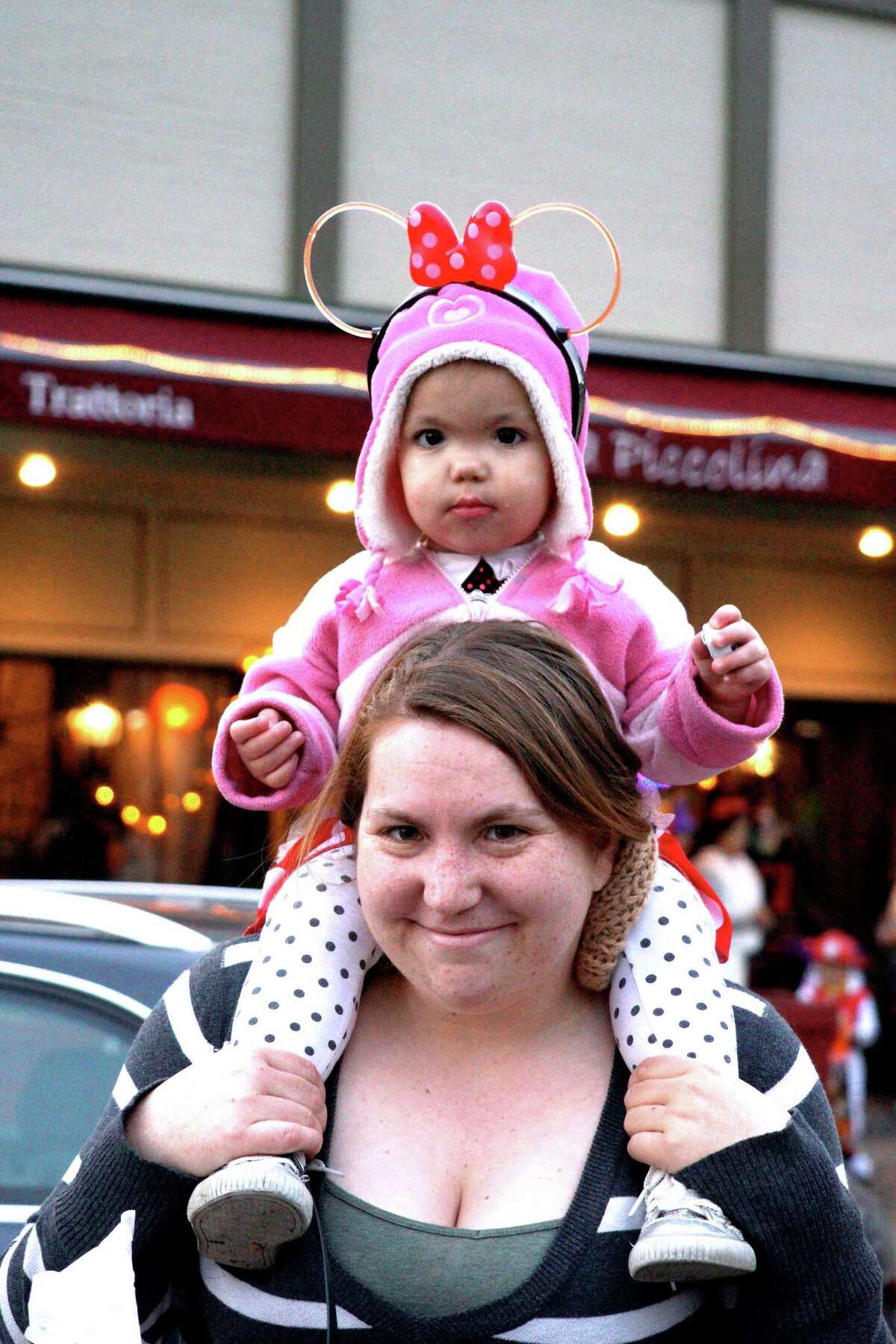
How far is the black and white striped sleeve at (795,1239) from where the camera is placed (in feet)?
5.26

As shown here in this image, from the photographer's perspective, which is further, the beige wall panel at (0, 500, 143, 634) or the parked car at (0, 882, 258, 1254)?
the beige wall panel at (0, 500, 143, 634)

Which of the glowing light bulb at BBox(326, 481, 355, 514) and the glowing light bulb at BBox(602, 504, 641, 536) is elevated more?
the glowing light bulb at BBox(326, 481, 355, 514)

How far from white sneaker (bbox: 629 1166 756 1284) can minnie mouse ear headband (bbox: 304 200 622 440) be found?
1029 millimetres

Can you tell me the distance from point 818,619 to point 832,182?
2684mm

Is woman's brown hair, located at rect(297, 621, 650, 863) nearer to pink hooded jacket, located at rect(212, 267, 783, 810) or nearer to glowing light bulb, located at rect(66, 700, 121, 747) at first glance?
pink hooded jacket, located at rect(212, 267, 783, 810)

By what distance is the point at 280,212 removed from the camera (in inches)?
318

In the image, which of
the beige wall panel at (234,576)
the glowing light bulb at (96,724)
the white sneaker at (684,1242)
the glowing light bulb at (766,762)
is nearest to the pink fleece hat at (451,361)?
the white sneaker at (684,1242)

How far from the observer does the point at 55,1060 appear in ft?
9.70

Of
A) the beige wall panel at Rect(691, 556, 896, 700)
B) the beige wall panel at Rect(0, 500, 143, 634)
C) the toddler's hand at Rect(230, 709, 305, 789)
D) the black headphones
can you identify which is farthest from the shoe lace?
the beige wall panel at Rect(691, 556, 896, 700)

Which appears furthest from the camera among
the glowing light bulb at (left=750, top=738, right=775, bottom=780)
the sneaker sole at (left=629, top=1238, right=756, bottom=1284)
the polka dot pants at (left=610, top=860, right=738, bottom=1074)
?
the glowing light bulb at (left=750, top=738, right=775, bottom=780)

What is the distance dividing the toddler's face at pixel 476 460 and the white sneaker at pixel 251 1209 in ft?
2.77

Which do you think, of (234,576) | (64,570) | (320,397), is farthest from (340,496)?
(64,570)

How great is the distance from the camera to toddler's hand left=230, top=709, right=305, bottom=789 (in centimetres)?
196

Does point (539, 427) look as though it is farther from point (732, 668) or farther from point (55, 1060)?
point (55, 1060)
